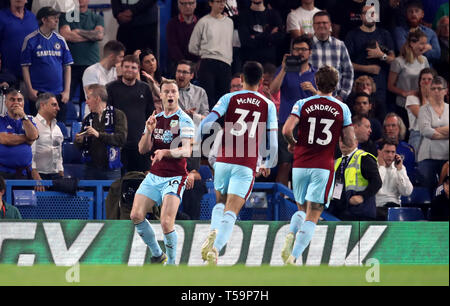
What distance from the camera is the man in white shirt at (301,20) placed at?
10531mm

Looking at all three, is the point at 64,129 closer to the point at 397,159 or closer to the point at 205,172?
the point at 205,172

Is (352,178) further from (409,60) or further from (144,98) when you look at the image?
(409,60)

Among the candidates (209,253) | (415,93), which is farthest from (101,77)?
(415,93)

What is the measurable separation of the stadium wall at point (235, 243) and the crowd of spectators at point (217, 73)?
35cm

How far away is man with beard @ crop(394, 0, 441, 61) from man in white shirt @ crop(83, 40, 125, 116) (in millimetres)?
3475

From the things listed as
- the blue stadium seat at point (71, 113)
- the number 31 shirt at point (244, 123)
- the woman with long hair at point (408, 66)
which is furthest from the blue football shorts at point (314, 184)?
the woman with long hair at point (408, 66)

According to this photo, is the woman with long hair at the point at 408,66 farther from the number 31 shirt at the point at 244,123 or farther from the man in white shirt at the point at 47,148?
the man in white shirt at the point at 47,148

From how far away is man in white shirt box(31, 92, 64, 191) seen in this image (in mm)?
8883

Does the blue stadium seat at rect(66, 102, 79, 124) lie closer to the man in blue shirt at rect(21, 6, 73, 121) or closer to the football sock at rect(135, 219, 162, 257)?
the man in blue shirt at rect(21, 6, 73, 121)

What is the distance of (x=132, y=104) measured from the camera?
8945 millimetres

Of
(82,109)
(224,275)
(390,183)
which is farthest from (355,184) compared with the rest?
(82,109)

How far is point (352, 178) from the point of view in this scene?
852 cm

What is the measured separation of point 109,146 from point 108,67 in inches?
49.1

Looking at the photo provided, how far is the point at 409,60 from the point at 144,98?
11.7 ft
